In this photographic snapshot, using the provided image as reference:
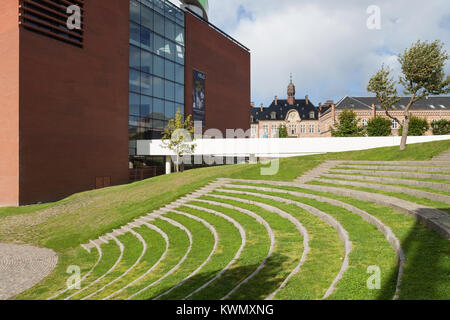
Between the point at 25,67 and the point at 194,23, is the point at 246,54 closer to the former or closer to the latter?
the point at 194,23

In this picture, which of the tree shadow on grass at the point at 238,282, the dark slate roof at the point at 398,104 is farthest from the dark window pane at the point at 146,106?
the dark slate roof at the point at 398,104

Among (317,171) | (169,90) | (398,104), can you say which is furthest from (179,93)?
(398,104)

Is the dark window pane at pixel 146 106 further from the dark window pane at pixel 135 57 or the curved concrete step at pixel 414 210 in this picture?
the curved concrete step at pixel 414 210

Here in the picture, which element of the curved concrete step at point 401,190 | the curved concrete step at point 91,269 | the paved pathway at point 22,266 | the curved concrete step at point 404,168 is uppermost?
the curved concrete step at point 404,168

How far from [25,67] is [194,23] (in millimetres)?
24152

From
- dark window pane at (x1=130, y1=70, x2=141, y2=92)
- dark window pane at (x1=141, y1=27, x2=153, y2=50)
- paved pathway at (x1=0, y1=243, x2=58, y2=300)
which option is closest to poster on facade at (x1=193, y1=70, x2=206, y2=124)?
dark window pane at (x1=141, y1=27, x2=153, y2=50)

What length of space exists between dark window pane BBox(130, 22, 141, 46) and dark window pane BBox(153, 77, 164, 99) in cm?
435

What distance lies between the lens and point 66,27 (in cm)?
2542

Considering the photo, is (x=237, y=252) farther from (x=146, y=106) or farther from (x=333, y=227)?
(x=146, y=106)

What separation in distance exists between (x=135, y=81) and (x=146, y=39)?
5.54 m

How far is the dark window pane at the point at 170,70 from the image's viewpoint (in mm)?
36156

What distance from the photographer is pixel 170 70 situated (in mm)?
36656

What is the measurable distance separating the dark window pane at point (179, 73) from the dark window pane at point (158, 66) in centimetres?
257

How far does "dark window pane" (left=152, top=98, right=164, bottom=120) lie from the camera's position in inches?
1348
